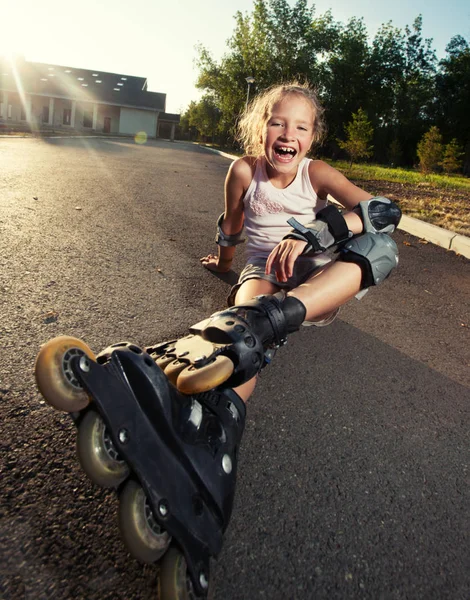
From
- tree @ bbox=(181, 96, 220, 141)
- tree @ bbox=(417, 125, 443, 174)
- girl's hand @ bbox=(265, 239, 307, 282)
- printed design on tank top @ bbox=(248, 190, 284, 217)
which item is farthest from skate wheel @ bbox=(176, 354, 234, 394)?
tree @ bbox=(181, 96, 220, 141)

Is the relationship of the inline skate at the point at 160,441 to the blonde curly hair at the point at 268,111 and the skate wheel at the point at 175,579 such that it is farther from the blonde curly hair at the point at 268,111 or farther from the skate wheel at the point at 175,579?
the blonde curly hair at the point at 268,111

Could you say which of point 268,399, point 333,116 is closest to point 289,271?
point 268,399

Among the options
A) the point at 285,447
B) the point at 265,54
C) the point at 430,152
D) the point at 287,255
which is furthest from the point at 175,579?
the point at 265,54

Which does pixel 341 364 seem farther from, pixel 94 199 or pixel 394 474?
pixel 94 199

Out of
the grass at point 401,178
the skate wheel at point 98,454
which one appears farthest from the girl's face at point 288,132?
the grass at point 401,178

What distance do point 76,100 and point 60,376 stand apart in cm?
4586

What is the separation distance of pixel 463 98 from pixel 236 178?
48433mm

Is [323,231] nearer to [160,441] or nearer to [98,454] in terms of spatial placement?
[160,441]

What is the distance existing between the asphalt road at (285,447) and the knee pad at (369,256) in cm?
54

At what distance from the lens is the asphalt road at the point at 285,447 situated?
107 centimetres

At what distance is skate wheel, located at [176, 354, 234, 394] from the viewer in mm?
1165

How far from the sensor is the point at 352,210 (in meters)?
2.08

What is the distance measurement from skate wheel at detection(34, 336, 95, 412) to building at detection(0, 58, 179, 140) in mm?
41469

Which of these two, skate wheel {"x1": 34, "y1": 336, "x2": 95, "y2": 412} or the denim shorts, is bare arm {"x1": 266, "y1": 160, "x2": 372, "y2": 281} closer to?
the denim shorts
